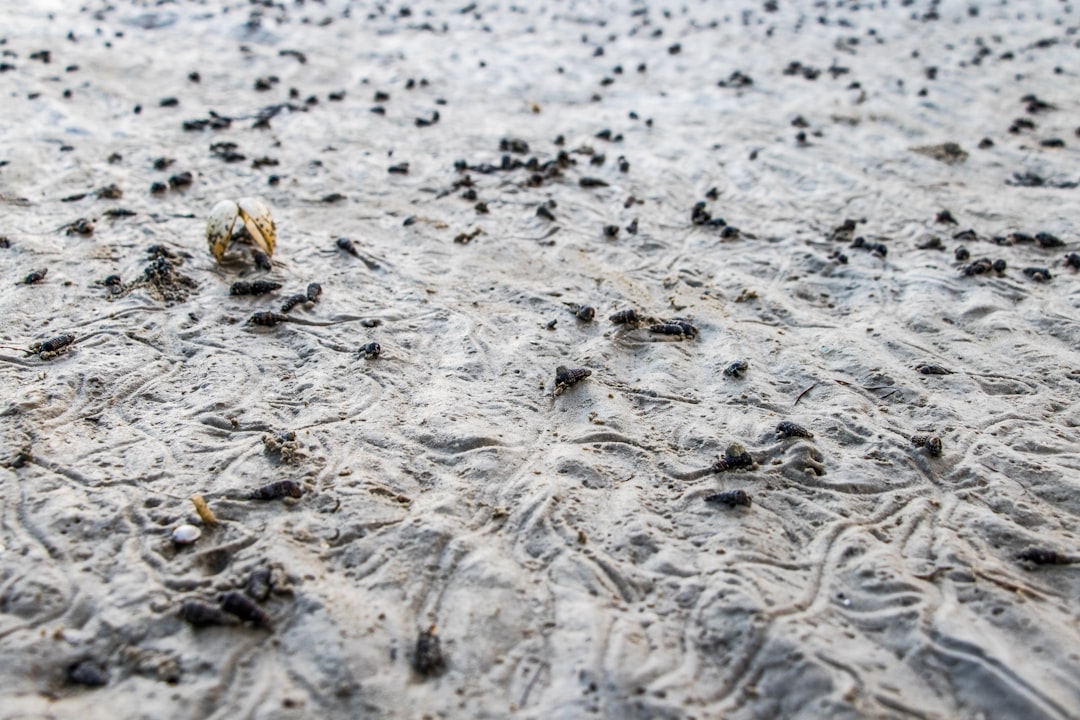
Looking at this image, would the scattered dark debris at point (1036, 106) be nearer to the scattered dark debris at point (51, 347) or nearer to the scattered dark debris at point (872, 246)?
the scattered dark debris at point (872, 246)

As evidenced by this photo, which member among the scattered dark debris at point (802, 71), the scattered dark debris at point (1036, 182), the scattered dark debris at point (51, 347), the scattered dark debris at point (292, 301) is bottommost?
the scattered dark debris at point (292, 301)

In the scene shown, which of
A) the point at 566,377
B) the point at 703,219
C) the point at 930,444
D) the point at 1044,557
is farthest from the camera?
the point at 703,219

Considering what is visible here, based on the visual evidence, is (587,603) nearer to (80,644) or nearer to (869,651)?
(869,651)

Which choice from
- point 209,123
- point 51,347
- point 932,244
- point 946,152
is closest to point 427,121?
point 209,123

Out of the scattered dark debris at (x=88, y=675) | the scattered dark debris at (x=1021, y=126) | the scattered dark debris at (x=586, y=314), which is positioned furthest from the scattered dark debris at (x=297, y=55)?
the scattered dark debris at (x=88, y=675)

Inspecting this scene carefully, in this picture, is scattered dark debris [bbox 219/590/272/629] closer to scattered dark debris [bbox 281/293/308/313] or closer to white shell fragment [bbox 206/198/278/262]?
scattered dark debris [bbox 281/293/308/313]

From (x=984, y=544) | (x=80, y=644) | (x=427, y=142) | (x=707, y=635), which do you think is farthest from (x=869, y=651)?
(x=427, y=142)

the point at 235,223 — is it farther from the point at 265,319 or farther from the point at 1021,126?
the point at 1021,126
